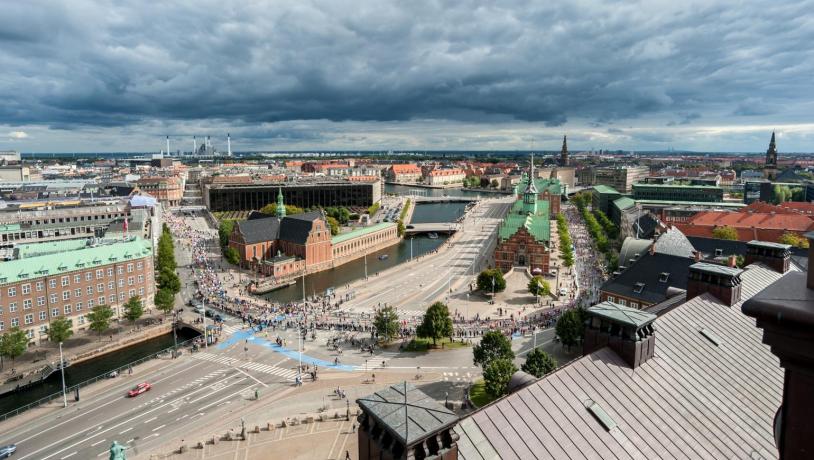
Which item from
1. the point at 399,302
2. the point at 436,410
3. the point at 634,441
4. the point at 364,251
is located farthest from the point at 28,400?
the point at 364,251

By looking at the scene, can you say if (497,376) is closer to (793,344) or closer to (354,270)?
(793,344)

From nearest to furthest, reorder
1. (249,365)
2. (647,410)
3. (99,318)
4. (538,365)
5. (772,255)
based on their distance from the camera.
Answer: (647,410) → (772,255) → (538,365) → (249,365) → (99,318)

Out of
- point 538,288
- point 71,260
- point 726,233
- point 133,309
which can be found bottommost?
point 133,309

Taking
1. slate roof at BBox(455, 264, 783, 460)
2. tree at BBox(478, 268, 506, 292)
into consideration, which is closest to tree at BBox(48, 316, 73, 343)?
tree at BBox(478, 268, 506, 292)

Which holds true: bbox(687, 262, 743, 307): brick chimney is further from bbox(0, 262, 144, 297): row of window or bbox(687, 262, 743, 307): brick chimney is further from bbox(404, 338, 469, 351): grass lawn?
bbox(0, 262, 144, 297): row of window

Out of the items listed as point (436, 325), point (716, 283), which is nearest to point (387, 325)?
point (436, 325)

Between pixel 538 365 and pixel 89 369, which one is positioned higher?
pixel 538 365
